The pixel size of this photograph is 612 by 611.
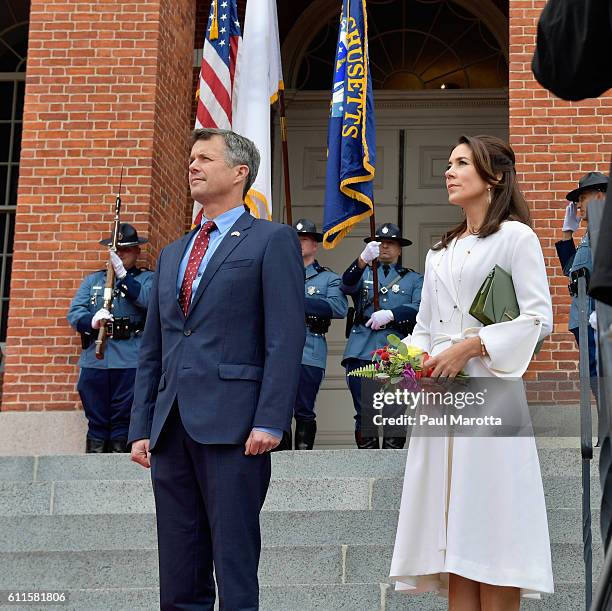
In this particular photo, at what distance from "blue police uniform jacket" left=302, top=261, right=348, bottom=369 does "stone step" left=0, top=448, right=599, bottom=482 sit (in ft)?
5.98

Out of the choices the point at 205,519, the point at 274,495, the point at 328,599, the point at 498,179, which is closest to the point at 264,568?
the point at 328,599

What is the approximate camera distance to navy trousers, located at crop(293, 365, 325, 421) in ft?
30.9

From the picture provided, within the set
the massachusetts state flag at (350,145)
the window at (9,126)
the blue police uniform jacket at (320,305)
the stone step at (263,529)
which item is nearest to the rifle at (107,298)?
the blue police uniform jacket at (320,305)

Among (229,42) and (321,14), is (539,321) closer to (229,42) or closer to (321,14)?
(229,42)

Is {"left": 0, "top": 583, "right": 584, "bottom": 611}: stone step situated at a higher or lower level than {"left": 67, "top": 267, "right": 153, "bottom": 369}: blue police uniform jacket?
lower

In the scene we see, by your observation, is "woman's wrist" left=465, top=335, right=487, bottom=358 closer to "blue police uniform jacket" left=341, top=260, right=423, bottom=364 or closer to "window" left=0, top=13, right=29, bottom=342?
"blue police uniform jacket" left=341, top=260, right=423, bottom=364

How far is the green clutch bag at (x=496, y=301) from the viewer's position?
419 centimetres

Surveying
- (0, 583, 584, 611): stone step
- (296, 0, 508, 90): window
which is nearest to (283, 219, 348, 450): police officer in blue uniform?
(0, 583, 584, 611): stone step

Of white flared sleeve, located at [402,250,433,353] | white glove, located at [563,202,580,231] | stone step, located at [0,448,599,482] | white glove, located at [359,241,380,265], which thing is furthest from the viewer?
white glove, located at [359,241,380,265]

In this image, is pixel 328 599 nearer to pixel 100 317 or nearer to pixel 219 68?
pixel 100 317

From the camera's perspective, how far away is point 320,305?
372 inches

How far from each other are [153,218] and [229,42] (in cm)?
163

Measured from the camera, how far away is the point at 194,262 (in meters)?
4.50

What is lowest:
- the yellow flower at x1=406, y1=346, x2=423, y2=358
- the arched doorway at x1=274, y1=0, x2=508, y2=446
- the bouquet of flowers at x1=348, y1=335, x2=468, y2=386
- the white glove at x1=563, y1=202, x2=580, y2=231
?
the bouquet of flowers at x1=348, y1=335, x2=468, y2=386
